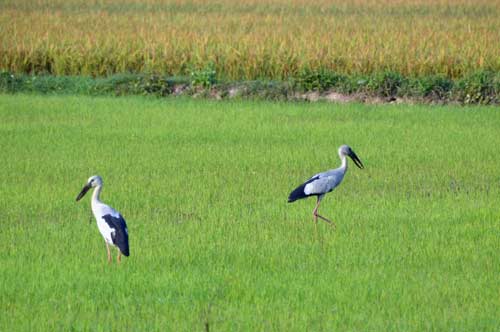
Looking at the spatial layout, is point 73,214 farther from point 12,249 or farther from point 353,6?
point 353,6

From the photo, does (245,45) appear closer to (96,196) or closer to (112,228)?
(96,196)

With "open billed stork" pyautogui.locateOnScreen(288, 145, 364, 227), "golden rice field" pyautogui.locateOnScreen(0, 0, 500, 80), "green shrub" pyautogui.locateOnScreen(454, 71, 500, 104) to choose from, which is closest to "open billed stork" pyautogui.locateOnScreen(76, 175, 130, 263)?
"open billed stork" pyautogui.locateOnScreen(288, 145, 364, 227)

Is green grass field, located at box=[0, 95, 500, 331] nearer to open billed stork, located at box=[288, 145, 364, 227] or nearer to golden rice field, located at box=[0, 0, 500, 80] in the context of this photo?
open billed stork, located at box=[288, 145, 364, 227]

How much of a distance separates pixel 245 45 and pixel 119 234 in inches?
569

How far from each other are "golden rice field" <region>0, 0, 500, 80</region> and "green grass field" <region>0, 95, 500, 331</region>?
13.0ft

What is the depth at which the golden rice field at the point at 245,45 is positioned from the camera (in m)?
20.0

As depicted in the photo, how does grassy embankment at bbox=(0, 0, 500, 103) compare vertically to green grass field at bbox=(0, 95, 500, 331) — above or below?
below

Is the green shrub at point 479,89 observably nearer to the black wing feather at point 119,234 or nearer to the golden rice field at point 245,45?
the golden rice field at point 245,45

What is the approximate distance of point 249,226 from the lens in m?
8.91

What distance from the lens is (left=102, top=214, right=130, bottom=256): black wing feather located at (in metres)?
6.90

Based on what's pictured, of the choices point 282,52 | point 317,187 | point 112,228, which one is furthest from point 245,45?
point 112,228

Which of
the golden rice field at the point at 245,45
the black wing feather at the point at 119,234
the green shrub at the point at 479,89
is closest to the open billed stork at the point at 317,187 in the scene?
the black wing feather at the point at 119,234

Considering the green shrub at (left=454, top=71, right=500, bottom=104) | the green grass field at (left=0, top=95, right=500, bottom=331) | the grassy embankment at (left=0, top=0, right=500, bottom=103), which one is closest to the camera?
the green grass field at (left=0, top=95, right=500, bottom=331)

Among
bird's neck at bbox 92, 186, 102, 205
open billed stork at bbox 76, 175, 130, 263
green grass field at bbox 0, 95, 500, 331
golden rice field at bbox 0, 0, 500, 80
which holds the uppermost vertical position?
open billed stork at bbox 76, 175, 130, 263
